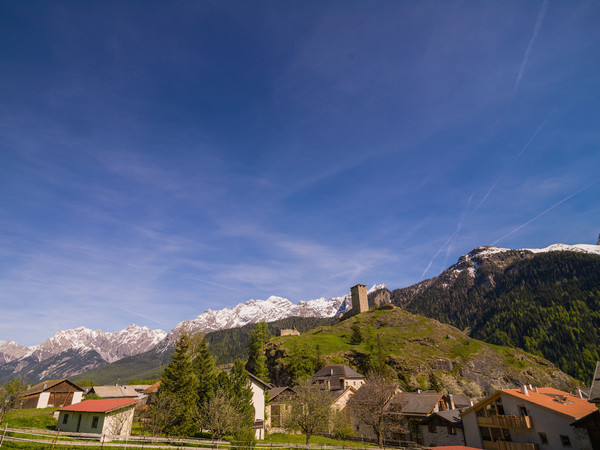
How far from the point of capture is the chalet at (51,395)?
2981 inches

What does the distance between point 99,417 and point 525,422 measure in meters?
55.1

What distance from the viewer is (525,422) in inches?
1663

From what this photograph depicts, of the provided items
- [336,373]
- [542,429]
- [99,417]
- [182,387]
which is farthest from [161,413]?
[336,373]

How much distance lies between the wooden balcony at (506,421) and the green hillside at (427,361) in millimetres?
50347

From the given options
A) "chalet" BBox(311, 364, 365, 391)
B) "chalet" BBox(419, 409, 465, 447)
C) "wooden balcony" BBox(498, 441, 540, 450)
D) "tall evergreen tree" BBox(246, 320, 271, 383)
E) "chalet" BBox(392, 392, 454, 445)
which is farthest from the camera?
"tall evergreen tree" BBox(246, 320, 271, 383)

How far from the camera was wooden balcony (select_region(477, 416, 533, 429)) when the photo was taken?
42.3 metres

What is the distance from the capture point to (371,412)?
2062 inches

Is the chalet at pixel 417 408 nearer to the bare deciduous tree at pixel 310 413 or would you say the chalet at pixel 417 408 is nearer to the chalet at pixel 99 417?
the bare deciduous tree at pixel 310 413

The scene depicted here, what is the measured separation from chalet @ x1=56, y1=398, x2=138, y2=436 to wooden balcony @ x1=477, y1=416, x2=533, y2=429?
4814 cm

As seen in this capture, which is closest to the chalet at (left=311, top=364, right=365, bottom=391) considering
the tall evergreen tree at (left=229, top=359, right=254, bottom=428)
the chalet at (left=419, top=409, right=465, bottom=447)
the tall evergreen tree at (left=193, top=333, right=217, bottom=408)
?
the chalet at (left=419, top=409, right=465, bottom=447)

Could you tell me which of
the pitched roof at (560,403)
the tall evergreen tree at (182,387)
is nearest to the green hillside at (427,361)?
the pitched roof at (560,403)

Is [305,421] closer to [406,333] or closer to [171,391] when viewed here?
[171,391]

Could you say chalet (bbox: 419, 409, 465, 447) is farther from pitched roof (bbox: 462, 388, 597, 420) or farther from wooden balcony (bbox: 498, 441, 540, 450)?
wooden balcony (bbox: 498, 441, 540, 450)

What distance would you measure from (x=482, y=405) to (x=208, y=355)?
4243 cm
